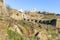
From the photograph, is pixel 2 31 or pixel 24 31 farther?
pixel 24 31

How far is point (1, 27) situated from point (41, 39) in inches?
654

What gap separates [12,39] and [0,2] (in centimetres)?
1277

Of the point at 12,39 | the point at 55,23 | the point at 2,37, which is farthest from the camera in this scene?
the point at 55,23

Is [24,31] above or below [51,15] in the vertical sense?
above

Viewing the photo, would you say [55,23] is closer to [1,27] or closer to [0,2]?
[0,2]

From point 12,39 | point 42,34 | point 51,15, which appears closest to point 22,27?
point 42,34

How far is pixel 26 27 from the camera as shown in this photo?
1166 inches

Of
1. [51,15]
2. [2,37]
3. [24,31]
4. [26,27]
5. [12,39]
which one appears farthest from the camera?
[51,15]

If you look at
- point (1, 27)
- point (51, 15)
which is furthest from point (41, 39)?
point (51, 15)

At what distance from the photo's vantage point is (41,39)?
1091 inches

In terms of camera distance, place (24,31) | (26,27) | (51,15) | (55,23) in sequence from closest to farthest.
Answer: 1. (24,31)
2. (26,27)
3. (55,23)
4. (51,15)

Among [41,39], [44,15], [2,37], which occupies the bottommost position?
[44,15]

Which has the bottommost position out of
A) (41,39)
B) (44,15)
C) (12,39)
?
(44,15)

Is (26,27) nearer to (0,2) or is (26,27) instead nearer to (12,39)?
(0,2)
